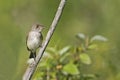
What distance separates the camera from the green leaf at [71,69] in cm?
288

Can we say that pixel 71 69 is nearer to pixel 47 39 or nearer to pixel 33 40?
pixel 33 40

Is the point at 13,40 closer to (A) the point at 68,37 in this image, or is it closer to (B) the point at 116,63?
(A) the point at 68,37

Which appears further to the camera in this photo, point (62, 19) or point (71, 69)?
point (62, 19)

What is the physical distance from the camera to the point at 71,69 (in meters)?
2.90

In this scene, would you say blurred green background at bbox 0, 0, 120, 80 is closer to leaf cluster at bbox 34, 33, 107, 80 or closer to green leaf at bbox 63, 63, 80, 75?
leaf cluster at bbox 34, 33, 107, 80

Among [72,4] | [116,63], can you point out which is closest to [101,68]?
[116,63]

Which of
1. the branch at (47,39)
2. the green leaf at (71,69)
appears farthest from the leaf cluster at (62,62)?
the branch at (47,39)

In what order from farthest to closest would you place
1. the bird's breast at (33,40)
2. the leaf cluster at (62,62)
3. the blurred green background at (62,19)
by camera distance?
the blurred green background at (62,19)
the leaf cluster at (62,62)
the bird's breast at (33,40)

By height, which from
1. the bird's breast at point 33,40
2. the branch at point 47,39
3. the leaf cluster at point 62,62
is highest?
the branch at point 47,39

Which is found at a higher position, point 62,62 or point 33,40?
point 33,40

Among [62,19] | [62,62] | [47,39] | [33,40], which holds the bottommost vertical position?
[62,19]

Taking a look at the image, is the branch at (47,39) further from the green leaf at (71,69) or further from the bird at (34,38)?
the green leaf at (71,69)

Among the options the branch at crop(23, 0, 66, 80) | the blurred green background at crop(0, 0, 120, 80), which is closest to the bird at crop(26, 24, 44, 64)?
the branch at crop(23, 0, 66, 80)

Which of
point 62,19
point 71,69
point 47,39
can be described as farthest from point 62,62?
point 62,19
